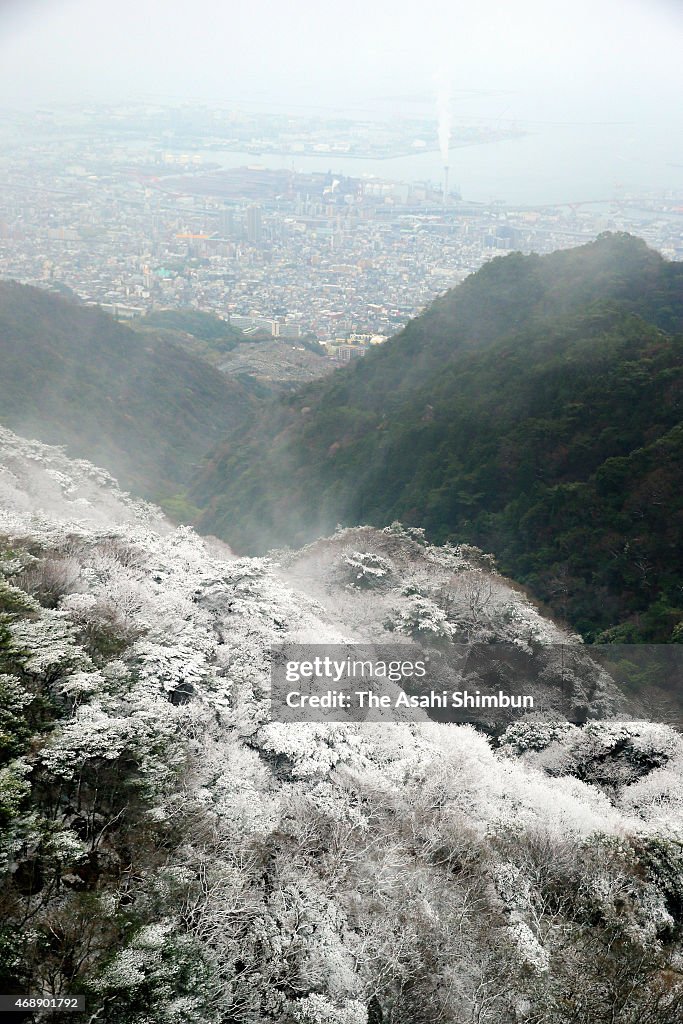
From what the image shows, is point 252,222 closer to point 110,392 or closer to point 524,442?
point 110,392

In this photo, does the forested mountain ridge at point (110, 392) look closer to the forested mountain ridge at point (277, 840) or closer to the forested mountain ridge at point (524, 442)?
the forested mountain ridge at point (524, 442)

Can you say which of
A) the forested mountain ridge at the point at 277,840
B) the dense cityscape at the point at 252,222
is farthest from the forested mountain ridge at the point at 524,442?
the dense cityscape at the point at 252,222

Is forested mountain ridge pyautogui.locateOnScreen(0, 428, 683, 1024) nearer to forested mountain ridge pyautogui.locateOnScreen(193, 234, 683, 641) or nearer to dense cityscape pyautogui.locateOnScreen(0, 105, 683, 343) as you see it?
forested mountain ridge pyautogui.locateOnScreen(193, 234, 683, 641)

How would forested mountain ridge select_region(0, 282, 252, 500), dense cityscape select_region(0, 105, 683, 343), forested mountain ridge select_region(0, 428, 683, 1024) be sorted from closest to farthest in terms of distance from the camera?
forested mountain ridge select_region(0, 428, 683, 1024)
forested mountain ridge select_region(0, 282, 252, 500)
dense cityscape select_region(0, 105, 683, 343)

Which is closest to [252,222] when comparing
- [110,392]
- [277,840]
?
[110,392]

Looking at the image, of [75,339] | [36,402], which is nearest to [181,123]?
[75,339]

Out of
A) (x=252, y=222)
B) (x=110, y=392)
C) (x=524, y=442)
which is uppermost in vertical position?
(x=252, y=222)

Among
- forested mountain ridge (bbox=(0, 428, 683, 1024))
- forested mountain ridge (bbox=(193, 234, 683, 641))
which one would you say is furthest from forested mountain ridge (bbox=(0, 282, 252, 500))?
forested mountain ridge (bbox=(0, 428, 683, 1024))
